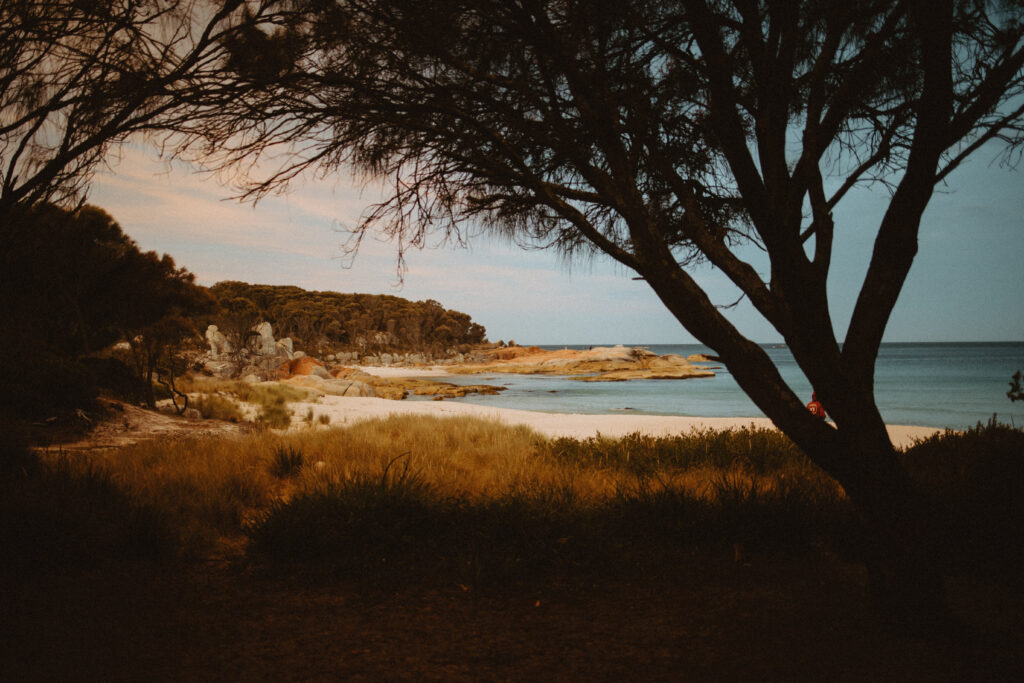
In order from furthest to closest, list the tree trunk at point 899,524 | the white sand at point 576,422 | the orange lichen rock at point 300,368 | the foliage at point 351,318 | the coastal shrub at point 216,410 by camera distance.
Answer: the foliage at point 351,318, the orange lichen rock at point 300,368, the white sand at point 576,422, the coastal shrub at point 216,410, the tree trunk at point 899,524

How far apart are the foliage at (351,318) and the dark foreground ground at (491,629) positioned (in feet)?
165

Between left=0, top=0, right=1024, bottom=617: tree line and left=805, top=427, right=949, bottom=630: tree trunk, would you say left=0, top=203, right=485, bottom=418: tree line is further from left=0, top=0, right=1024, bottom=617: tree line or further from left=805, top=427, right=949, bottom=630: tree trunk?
left=805, top=427, right=949, bottom=630: tree trunk

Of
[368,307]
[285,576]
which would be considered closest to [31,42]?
[285,576]

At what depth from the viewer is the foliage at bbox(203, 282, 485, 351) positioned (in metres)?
62.5

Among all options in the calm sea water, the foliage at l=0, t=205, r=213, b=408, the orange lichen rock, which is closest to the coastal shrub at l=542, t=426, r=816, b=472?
the foliage at l=0, t=205, r=213, b=408

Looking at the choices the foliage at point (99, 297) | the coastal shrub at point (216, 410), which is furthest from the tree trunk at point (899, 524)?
the coastal shrub at point (216, 410)

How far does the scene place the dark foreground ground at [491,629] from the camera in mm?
2312

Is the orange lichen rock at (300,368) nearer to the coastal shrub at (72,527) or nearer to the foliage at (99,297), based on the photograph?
the foliage at (99,297)

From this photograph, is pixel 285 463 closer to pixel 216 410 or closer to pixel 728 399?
pixel 216 410

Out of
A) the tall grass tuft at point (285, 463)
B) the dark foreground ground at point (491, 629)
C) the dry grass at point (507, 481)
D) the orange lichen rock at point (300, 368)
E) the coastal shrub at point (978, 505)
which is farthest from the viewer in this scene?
the orange lichen rock at point (300, 368)

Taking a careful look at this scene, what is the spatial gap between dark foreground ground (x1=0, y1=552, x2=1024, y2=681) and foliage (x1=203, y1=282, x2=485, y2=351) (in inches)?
1982

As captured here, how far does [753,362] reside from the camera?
2668mm

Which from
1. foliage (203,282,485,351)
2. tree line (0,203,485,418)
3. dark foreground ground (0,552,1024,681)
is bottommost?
dark foreground ground (0,552,1024,681)

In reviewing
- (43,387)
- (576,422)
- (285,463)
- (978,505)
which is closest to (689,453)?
(978,505)
